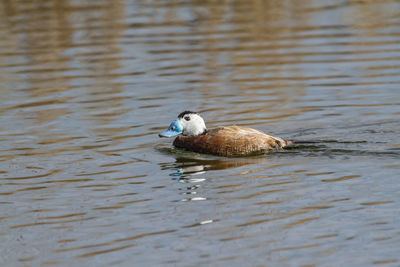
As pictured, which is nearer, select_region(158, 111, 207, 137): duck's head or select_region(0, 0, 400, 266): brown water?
select_region(0, 0, 400, 266): brown water

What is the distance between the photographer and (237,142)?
12438mm

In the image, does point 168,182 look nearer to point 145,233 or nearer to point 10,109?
point 145,233

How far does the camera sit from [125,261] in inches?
328

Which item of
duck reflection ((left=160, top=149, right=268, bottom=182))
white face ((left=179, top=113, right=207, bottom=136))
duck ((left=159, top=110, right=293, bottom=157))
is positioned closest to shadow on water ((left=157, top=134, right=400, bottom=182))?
duck reflection ((left=160, top=149, right=268, bottom=182))

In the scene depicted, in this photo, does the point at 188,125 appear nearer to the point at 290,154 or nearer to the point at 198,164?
the point at 198,164

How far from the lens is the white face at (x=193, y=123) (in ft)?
42.5

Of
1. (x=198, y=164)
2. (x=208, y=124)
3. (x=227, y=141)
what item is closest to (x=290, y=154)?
(x=227, y=141)

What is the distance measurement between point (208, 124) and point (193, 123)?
179 cm

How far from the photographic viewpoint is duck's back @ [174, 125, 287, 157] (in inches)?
489

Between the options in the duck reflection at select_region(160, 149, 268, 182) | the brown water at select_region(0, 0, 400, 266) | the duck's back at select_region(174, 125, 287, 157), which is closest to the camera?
the brown water at select_region(0, 0, 400, 266)

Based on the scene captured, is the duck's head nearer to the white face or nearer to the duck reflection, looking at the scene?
the white face

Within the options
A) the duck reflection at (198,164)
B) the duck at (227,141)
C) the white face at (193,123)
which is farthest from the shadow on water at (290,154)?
the white face at (193,123)

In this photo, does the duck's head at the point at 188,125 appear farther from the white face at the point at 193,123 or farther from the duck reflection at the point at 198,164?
the duck reflection at the point at 198,164

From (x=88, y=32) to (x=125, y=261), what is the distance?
16.9 meters
